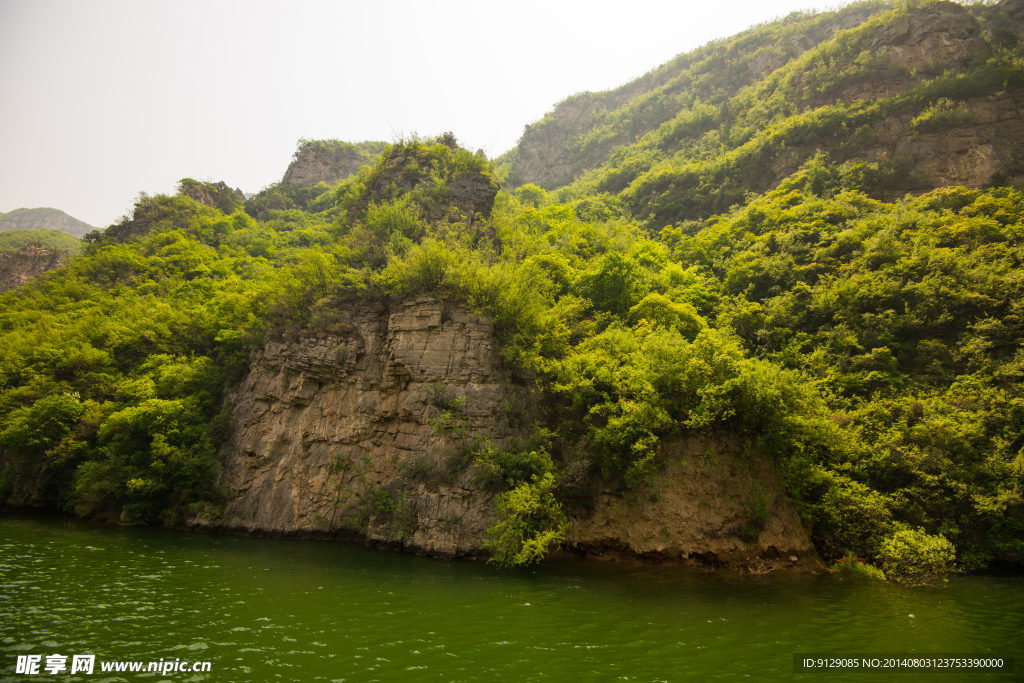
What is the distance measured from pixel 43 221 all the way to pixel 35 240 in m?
51.8

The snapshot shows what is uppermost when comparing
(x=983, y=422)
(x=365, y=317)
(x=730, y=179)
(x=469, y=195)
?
(x=730, y=179)

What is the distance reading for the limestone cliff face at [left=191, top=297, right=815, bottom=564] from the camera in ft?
60.8

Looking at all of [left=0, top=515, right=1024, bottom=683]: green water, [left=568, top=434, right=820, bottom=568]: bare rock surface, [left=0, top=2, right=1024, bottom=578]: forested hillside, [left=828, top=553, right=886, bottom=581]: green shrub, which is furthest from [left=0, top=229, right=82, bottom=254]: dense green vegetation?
[left=828, top=553, right=886, bottom=581]: green shrub

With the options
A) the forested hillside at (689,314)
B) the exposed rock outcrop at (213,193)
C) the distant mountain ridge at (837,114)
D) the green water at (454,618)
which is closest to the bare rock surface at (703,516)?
the forested hillside at (689,314)

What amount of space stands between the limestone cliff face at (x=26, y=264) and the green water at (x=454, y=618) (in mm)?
48181

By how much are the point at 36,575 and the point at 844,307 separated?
38812mm

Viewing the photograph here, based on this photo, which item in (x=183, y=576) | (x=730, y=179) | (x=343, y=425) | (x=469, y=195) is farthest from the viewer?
(x=730, y=179)

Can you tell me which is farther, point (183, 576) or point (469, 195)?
point (469, 195)

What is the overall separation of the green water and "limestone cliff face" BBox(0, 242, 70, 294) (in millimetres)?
48181

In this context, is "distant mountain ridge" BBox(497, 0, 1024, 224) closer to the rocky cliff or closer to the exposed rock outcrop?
the rocky cliff

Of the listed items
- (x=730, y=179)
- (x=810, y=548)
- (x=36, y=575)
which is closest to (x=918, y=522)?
(x=810, y=548)

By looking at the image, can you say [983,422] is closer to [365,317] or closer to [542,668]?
[542,668]

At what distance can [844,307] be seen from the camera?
2648 cm

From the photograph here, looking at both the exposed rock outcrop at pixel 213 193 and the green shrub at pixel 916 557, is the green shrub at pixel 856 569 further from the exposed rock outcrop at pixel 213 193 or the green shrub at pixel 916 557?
the exposed rock outcrop at pixel 213 193
